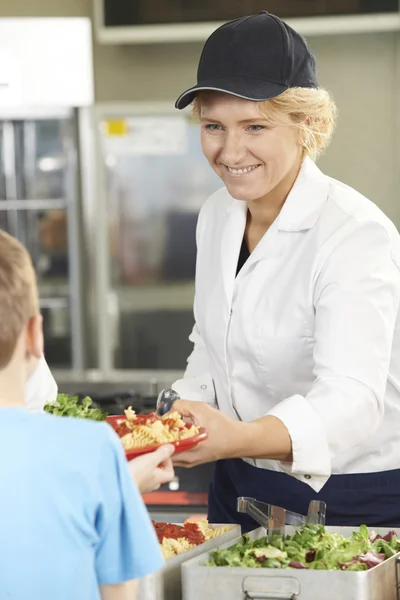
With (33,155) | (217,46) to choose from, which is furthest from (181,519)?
(33,155)

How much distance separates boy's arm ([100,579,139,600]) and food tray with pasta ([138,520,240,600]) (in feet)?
0.48

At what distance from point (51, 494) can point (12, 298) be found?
0.79ft

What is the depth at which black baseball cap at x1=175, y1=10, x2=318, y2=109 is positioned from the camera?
69.6 inches

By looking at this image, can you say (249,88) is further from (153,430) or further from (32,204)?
(32,204)

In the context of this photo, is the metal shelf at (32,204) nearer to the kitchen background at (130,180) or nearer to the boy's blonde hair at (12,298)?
the kitchen background at (130,180)

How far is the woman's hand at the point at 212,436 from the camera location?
1.61 m

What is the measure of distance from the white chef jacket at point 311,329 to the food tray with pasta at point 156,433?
180 millimetres

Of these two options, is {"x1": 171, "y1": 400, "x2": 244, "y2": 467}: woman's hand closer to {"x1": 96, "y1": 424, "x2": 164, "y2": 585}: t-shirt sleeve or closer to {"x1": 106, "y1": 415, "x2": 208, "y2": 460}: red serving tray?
{"x1": 106, "y1": 415, "x2": 208, "y2": 460}: red serving tray

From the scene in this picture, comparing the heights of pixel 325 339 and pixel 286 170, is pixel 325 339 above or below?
below

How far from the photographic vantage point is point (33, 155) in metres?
4.68

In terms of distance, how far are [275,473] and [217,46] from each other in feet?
2.62

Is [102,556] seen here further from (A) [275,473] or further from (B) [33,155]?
(B) [33,155]

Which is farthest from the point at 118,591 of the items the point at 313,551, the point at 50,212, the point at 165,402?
the point at 50,212

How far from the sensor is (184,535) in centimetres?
170
